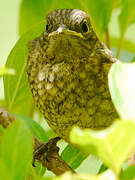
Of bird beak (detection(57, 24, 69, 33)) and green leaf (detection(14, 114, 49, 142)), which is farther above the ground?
bird beak (detection(57, 24, 69, 33))

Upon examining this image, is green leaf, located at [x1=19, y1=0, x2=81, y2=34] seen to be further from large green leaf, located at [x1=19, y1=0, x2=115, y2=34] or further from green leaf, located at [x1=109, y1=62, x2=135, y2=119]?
green leaf, located at [x1=109, y1=62, x2=135, y2=119]

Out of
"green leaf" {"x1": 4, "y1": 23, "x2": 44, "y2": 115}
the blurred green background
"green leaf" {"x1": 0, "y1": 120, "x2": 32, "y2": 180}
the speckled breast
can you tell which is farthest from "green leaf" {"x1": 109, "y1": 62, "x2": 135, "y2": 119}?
the blurred green background

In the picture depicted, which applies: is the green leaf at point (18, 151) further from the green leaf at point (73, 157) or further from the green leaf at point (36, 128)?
the green leaf at point (73, 157)

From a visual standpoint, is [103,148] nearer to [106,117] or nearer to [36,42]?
[106,117]

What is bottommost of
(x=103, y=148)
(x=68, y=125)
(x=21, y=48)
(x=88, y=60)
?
(x=68, y=125)

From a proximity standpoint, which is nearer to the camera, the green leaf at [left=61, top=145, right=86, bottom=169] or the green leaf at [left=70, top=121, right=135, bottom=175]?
the green leaf at [left=70, top=121, right=135, bottom=175]

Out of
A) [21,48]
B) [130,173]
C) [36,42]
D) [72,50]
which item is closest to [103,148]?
[130,173]

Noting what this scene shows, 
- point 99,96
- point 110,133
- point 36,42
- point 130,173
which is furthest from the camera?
point 36,42

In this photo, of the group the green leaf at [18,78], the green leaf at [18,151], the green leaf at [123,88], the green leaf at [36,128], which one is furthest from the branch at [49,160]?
the green leaf at [123,88]
